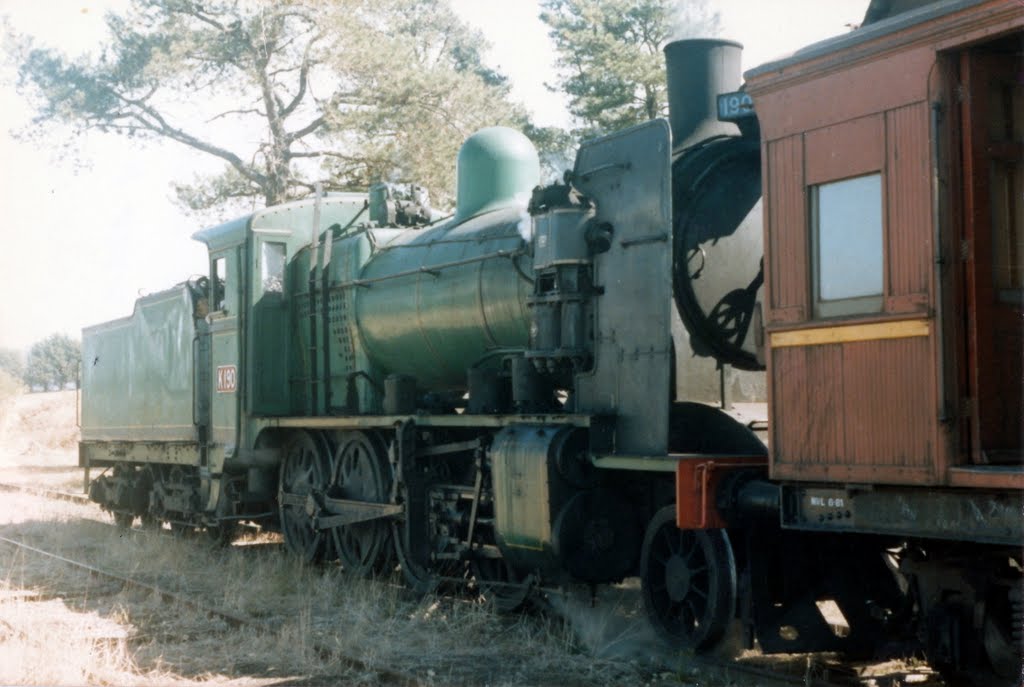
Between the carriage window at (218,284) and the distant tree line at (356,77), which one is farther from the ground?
the distant tree line at (356,77)

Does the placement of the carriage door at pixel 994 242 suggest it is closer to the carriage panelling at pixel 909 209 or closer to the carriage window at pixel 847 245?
the carriage panelling at pixel 909 209

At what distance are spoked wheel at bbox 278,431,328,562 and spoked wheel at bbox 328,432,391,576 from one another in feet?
0.91

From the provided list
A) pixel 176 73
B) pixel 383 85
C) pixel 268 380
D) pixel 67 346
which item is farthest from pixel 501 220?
pixel 67 346

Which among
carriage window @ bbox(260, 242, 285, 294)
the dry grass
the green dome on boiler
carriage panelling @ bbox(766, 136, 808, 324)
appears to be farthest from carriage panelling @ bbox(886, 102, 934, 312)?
the dry grass

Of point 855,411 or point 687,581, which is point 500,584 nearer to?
point 687,581

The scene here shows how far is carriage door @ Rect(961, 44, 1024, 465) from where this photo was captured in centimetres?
524

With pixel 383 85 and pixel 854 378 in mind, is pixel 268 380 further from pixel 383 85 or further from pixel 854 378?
pixel 383 85

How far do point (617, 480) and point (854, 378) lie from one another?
278 cm

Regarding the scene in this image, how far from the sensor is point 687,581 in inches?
281

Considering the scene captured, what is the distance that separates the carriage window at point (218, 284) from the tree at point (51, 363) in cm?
4952

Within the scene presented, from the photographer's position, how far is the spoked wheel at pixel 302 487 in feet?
38.7

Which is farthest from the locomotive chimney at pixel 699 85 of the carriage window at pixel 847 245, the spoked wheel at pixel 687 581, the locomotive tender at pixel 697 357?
the spoked wheel at pixel 687 581

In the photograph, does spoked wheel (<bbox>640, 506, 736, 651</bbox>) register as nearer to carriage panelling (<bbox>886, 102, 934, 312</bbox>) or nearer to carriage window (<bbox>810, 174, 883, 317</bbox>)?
carriage window (<bbox>810, 174, 883, 317</bbox>)

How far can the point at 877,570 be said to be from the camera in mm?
6836
